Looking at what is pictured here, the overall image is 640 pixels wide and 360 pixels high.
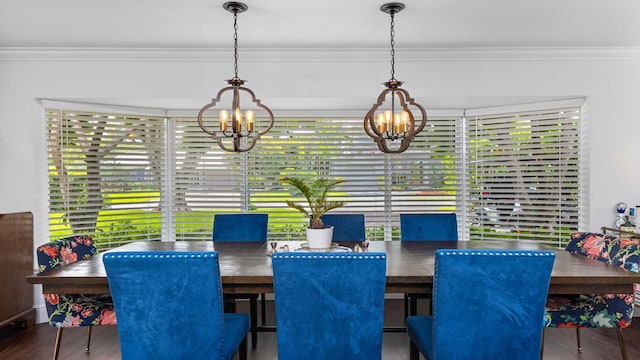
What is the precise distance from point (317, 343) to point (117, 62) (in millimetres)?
3241

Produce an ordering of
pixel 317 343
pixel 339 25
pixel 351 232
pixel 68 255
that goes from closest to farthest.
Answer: pixel 317 343 → pixel 68 255 → pixel 339 25 → pixel 351 232

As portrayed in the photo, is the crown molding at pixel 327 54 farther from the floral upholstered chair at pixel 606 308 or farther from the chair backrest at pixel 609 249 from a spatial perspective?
the floral upholstered chair at pixel 606 308

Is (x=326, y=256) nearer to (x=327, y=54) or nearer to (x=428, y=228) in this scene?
(x=428, y=228)

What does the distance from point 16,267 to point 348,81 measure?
335cm

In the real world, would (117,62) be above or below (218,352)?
above

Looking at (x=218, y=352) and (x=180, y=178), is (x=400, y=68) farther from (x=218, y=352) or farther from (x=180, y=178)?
(x=218, y=352)

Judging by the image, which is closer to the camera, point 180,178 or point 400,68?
point 400,68

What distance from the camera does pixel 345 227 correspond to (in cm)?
356

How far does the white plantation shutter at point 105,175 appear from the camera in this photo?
12.8 ft

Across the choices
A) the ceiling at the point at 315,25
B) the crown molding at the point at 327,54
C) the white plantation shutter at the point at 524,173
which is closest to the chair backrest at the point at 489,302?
the ceiling at the point at 315,25

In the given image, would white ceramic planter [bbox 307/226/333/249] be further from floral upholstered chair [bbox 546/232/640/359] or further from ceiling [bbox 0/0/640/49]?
ceiling [bbox 0/0/640/49]

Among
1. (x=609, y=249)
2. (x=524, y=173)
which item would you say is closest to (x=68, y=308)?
(x=609, y=249)

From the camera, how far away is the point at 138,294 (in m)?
1.85

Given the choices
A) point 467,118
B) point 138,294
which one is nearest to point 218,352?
point 138,294
